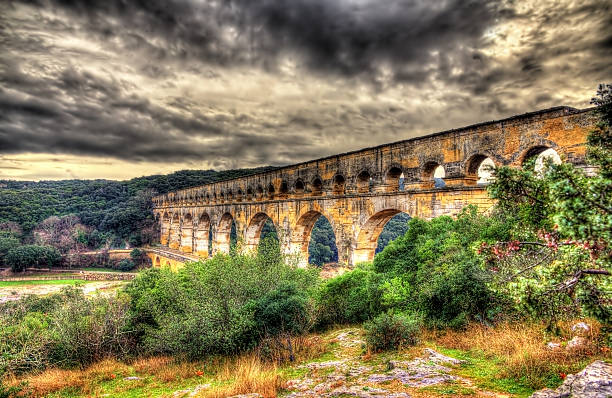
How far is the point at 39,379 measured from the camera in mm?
6695

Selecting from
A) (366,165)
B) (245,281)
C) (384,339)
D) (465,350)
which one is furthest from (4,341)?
(366,165)

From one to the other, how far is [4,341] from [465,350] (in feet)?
35.8

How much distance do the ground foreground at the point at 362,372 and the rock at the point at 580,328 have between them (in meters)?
0.30

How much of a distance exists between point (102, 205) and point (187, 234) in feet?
109

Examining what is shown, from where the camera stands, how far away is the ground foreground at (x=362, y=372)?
4066 millimetres

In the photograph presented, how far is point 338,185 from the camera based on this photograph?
13.4m

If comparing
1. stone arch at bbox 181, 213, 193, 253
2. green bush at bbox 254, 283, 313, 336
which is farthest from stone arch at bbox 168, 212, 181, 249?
green bush at bbox 254, 283, 313, 336

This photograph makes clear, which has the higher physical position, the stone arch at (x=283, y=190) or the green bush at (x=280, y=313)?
the stone arch at (x=283, y=190)

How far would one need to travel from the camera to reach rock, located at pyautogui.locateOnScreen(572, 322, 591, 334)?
4729 millimetres

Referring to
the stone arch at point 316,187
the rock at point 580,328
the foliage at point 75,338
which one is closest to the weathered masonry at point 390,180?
the stone arch at point 316,187

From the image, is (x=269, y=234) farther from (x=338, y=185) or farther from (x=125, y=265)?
(x=125, y=265)

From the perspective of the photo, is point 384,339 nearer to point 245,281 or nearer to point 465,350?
point 465,350

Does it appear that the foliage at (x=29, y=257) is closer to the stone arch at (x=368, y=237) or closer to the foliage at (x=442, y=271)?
the stone arch at (x=368, y=237)

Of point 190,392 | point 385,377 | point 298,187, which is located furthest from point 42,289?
point 385,377
